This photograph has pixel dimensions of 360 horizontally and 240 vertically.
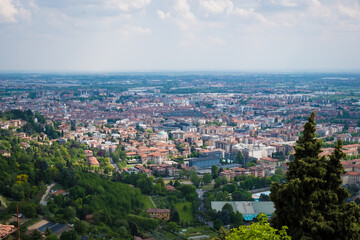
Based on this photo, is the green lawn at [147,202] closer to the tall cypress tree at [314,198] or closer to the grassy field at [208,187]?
the grassy field at [208,187]

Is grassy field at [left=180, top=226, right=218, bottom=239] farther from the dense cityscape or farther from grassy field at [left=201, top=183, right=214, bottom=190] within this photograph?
grassy field at [left=201, top=183, right=214, bottom=190]

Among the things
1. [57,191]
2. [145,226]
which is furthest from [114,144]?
[145,226]

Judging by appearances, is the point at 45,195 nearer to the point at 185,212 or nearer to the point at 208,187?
the point at 185,212

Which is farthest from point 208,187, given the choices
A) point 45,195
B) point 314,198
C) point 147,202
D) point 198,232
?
point 314,198

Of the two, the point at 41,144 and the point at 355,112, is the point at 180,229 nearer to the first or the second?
the point at 41,144

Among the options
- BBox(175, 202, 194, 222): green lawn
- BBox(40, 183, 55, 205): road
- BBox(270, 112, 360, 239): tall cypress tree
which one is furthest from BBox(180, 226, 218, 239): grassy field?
BBox(270, 112, 360, 239): tall cypress tree

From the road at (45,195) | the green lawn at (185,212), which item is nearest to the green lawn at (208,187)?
the green lawn at (185,212)
